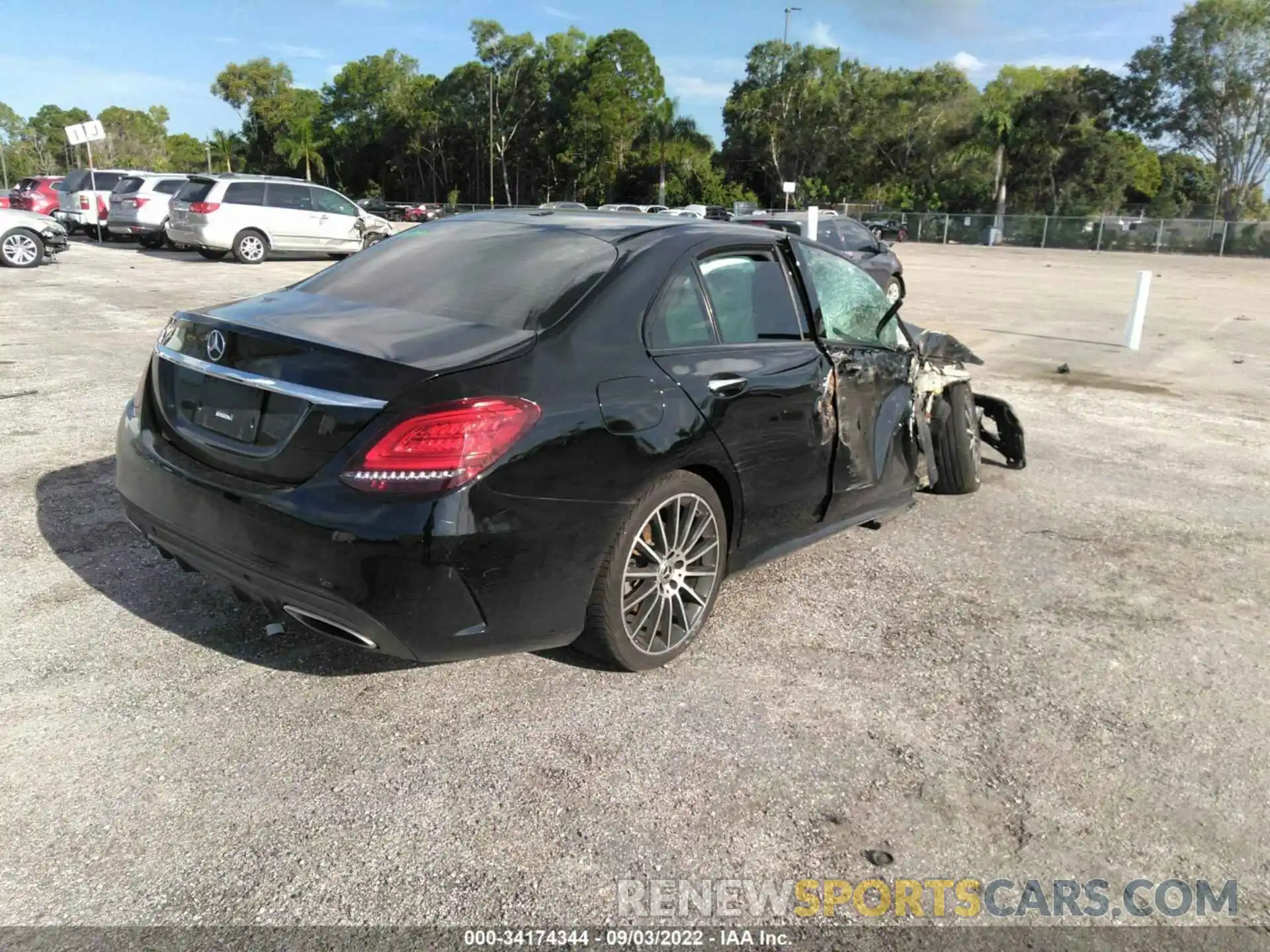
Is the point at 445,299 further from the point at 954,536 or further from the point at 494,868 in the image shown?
the point at 954,536

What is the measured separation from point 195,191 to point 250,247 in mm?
1539

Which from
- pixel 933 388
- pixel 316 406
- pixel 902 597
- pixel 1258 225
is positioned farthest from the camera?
pixel 1258 225

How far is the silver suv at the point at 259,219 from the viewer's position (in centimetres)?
1988

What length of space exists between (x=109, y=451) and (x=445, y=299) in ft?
11.7

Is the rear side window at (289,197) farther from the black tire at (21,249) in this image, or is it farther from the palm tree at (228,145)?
the palm tree at (228,145)

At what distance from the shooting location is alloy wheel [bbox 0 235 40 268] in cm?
1830

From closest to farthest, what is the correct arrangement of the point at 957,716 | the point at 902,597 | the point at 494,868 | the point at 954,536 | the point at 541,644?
1. the point at 494,868
2. the point at 541,644
3. the point at 957,716
4. the point at 902,597
5. the point at 954,536

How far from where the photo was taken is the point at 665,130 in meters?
68.9

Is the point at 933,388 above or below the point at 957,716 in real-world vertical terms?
above

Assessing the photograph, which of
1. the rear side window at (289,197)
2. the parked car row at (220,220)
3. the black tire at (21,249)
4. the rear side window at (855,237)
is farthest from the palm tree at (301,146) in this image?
the rear side window at (855,237)

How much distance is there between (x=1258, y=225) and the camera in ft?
153

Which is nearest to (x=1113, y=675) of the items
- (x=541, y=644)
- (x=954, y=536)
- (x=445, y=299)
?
(x=954, y=536)

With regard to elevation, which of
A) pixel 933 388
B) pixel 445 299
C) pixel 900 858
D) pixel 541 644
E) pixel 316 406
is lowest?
pixel 900 858

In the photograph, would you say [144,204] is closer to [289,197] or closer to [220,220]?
[220,220]
